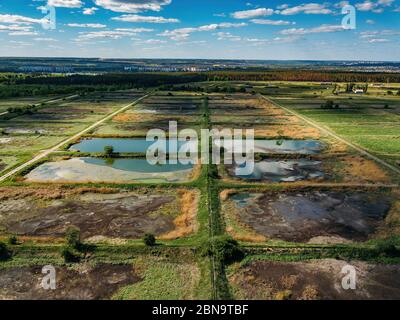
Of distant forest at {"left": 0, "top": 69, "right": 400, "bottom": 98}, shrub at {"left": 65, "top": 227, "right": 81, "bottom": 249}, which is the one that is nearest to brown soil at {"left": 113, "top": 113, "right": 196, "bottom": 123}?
shrub at {"left": 65, "top": 227, "right": 81, "bottom": 249}

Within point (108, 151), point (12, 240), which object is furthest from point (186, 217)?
point (108, 151)

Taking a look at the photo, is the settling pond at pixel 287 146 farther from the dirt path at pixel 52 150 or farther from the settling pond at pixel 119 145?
the dirt path at pixel 52 150

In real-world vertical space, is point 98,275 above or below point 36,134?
below

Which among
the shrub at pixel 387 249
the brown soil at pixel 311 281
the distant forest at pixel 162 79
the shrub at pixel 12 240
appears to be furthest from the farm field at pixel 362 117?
the distant forest at pixel 162 79

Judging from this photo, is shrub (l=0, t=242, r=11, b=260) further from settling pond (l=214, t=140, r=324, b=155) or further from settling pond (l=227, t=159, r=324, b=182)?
settling pond (l=214, t=140, r=324, b=155)

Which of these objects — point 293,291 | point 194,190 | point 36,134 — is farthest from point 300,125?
point 293,291
